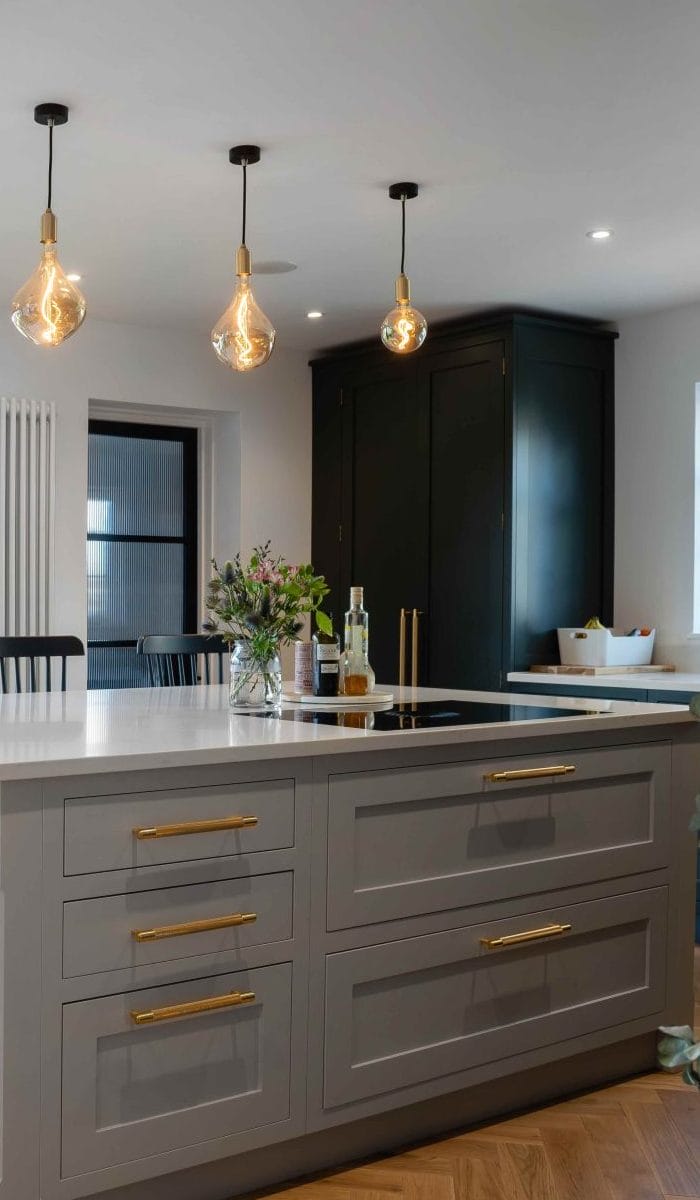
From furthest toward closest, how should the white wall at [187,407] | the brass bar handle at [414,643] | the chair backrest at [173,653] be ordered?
the brass bar handle at [414,643] < the white wall at [187,407] < the chair backrest at [173,653]

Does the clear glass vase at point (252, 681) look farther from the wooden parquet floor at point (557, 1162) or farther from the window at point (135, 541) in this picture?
the window at point (135, 541)

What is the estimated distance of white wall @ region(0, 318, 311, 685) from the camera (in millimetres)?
5418

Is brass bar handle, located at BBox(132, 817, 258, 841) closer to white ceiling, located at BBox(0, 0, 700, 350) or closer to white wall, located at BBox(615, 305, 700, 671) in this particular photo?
white ceiling, located at BBox(0, 0, 700, 350)

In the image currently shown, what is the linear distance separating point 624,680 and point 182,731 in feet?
8.94

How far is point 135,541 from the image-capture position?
6.00 metres

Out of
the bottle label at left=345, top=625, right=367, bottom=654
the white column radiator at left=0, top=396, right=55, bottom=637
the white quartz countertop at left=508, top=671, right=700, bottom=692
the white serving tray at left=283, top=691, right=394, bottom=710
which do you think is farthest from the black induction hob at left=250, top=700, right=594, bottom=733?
the white column radiator at left=0, top=396, right=55, bottom=637

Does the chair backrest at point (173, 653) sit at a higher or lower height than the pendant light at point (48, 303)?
lower

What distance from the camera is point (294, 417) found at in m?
6.18

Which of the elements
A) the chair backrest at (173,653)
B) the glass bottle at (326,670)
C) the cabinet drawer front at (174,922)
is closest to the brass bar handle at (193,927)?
the cabinet drawer front at (174,922)

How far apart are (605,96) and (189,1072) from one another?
95.7 inches

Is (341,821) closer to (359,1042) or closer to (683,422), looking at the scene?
(359,1042)

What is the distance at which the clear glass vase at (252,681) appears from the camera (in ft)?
9.47

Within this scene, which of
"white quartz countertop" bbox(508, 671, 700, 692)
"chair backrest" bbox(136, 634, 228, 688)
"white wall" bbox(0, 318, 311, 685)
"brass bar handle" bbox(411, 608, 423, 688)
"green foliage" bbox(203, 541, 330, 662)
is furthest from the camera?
"brass bar handle" bbox(411, 608, 423, 688)

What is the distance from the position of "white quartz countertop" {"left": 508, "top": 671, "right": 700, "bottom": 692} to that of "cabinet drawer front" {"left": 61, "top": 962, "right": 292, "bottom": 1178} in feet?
8.69
